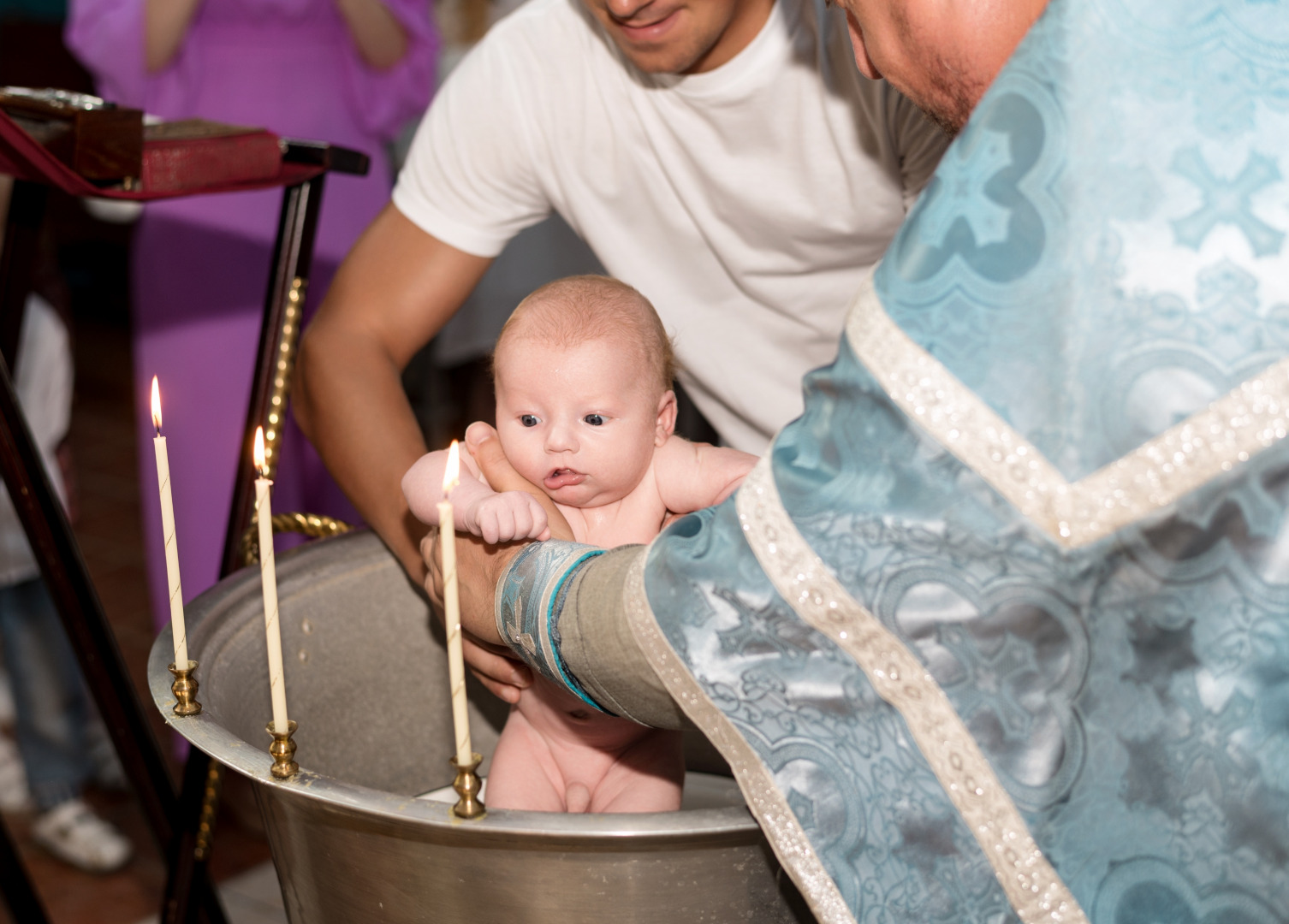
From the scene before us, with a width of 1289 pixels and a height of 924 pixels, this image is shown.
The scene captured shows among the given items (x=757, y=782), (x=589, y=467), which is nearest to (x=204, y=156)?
(x=589, y=467)

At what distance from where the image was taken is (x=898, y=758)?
0.67 m

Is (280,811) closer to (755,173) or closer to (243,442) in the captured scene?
(243,442)

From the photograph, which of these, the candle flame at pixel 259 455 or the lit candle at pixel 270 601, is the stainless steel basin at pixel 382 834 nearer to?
the lit candle at pixel 270 601

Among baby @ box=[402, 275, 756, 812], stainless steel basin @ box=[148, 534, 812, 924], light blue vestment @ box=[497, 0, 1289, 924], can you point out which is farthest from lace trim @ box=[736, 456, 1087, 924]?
baby @ box=[402, 275, 756, 812]

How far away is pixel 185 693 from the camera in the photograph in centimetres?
81

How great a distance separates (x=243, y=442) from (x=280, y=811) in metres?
0.54

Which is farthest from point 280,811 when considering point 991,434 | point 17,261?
point 17,261

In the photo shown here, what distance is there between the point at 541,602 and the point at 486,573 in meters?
0.15

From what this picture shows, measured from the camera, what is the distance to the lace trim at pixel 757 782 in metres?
0.68

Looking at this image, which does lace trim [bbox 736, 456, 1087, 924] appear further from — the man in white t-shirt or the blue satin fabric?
the man in white t-shirt

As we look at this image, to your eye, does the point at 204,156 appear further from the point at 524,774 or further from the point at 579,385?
the point at 524,774

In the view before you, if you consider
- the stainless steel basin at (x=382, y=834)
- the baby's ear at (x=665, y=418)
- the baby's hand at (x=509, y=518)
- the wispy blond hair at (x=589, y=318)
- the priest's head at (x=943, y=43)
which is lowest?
the stainless steel basin at (x=382, y=834)

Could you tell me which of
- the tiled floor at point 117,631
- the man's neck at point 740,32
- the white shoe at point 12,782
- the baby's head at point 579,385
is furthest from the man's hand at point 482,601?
the white shoe at point 12,782

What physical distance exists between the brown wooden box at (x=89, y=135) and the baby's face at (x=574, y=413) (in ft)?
1.20
